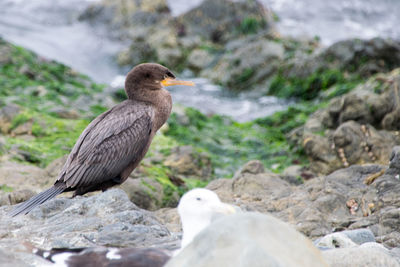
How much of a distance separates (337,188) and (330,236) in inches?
77.4

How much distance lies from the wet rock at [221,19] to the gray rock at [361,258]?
1576 centimetres

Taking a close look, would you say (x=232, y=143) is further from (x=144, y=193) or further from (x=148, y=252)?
(x=148, y=252)

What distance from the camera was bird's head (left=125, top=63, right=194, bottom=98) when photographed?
678 centimetres

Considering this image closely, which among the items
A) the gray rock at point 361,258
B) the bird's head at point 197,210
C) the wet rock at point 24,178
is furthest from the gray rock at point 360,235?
the wet rock at point 24,178

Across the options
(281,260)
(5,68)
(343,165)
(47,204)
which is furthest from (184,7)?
(281,260)

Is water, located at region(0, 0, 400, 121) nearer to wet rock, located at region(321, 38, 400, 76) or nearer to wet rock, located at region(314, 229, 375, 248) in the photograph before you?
wet rock, located at region(321, 38, 400, 76)

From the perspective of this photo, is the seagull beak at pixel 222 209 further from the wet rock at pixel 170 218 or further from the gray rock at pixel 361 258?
the wet rock at pixel 170 218

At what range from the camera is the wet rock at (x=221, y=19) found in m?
19.8

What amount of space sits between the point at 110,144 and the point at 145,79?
0.88m

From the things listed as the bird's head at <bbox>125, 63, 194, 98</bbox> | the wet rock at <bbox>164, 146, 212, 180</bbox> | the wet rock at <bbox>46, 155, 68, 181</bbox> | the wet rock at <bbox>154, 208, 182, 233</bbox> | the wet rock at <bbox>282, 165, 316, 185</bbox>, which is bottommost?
the wet rock at <bbox>282, 165, 316, 185</bbox>

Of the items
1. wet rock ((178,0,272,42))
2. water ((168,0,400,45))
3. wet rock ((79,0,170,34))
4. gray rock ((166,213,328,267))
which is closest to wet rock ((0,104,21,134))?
gray rock ((166,213,328,267))

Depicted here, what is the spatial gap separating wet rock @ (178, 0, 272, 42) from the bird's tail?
1431cm

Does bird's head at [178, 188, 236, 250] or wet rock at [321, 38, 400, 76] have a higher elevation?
bird's head at [178, 188, 236, 250]

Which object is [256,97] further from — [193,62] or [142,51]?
[142,51]
